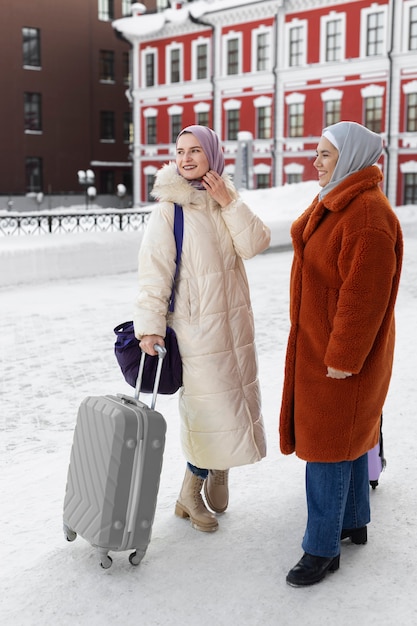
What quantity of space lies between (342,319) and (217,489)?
1185mm

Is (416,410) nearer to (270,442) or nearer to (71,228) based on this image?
(270,442)

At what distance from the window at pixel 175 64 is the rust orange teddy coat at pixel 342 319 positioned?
32.6 m

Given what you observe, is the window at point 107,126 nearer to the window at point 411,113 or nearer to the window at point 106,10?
the window at point 106,10

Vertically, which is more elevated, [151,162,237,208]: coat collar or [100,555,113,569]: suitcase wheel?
[151,162,237,208]: coat collar

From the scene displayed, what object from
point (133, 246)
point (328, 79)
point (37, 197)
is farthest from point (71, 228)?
point (37, 197)

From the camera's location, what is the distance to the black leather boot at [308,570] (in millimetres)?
2809

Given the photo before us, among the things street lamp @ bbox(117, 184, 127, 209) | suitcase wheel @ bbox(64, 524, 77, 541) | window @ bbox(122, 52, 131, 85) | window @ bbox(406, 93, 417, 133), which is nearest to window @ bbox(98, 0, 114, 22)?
window @ bbox(122, 52, 131, 85)

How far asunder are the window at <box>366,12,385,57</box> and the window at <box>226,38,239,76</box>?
5986 mm

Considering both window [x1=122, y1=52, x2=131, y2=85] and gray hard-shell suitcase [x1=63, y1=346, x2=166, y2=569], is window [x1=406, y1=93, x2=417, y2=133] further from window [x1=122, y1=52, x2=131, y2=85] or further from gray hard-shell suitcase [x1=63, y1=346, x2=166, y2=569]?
gray hard-shell suitcase [x1=63, y1=346, x2=166, y2=569]

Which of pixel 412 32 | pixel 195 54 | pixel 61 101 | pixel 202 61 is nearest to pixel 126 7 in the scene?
pixel 61 101

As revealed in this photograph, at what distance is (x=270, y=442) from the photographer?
4.45 meters

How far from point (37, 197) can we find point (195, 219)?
32072mm

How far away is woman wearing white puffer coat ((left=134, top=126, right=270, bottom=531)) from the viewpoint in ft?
10.2

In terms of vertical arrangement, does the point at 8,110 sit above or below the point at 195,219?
above
